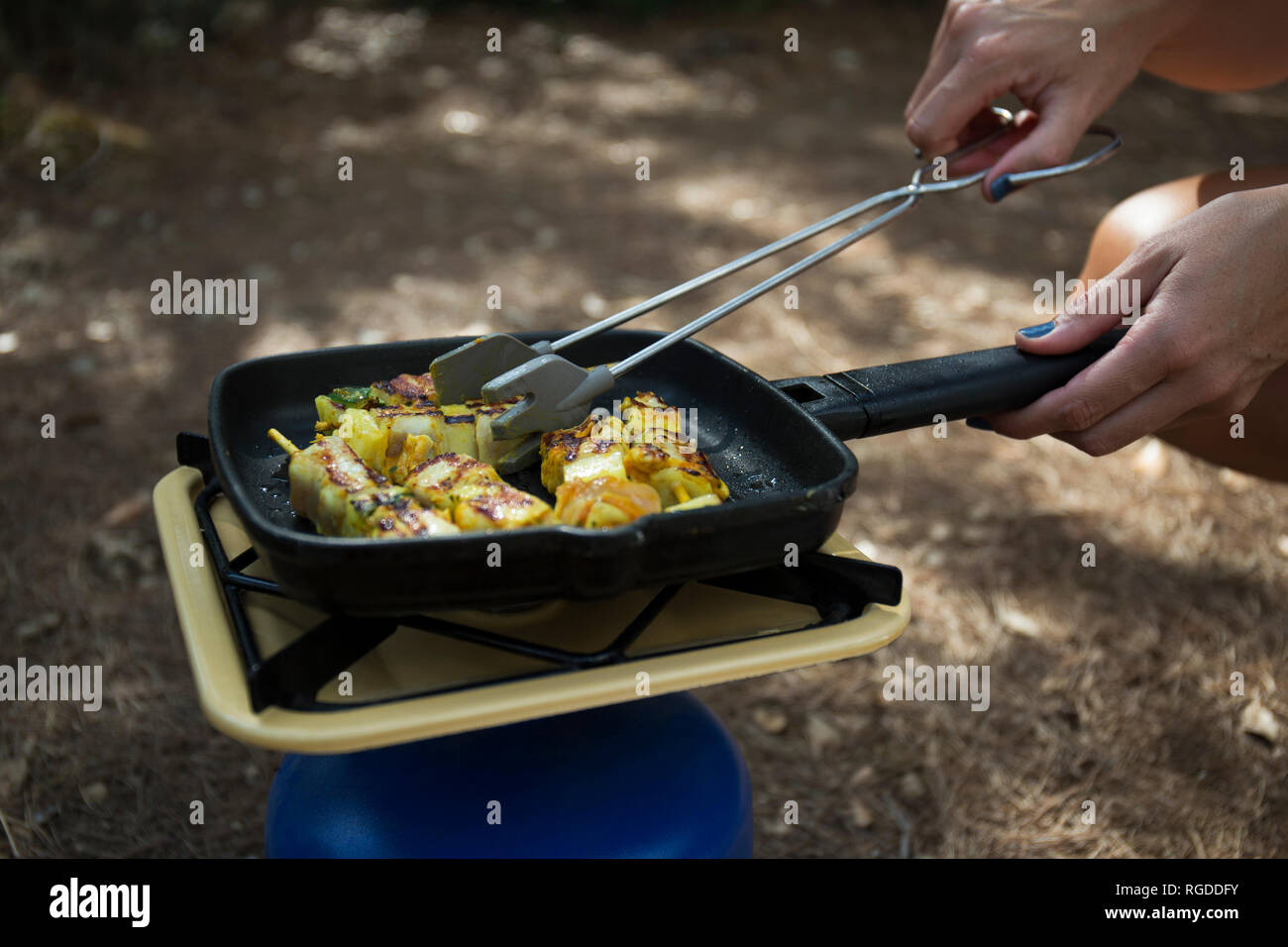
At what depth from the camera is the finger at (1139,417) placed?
176 cm

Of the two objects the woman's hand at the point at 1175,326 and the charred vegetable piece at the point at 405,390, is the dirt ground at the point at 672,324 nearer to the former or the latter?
the woman's hand at the point at 1175,326

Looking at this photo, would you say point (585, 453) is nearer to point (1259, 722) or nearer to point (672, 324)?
point (1259, 722)

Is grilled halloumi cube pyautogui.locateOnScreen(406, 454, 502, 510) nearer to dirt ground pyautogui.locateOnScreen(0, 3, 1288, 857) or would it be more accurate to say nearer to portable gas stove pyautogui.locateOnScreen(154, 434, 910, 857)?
portable gas stove pyautogui.locateOnScreen(154, 434, 910, 857)

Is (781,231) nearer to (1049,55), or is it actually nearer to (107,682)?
(1049,55)

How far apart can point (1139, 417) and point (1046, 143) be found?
71cm

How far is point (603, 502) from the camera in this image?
134cm

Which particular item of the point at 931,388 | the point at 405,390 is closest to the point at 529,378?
the point at 405,390

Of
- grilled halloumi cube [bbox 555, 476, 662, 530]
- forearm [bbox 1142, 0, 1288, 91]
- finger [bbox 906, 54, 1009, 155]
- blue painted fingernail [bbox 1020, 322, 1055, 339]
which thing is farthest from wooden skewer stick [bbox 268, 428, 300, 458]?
forearm [bbox 1142, 0, 1288, 91]

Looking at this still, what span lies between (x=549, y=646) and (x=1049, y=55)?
5.41 ft

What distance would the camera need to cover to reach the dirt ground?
234 cm

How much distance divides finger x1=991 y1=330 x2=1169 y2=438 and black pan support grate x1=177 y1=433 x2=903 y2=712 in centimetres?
53

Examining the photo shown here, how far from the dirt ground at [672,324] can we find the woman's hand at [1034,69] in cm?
125

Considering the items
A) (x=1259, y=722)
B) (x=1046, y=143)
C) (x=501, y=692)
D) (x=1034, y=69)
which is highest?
(x=1034, y=69)
